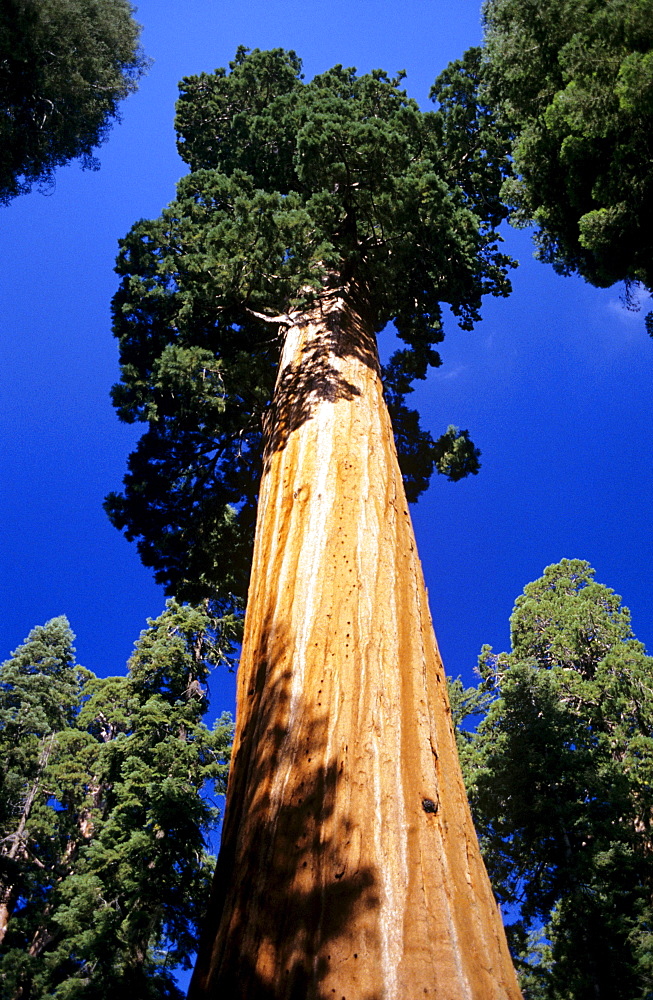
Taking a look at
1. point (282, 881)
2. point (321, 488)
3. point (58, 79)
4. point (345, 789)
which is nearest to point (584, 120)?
point (321, 488)

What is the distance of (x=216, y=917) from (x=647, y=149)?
7.10 m

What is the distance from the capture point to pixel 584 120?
229 inches

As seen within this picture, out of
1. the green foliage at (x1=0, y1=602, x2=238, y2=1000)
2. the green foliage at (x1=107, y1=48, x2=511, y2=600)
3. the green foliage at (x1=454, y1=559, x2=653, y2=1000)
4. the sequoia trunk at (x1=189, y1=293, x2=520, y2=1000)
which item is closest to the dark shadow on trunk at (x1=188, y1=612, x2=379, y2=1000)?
the sequoia trunk at (x1=189, y1=293, x2=520, y2=1000)

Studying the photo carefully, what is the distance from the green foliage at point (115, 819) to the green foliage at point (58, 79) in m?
9.97

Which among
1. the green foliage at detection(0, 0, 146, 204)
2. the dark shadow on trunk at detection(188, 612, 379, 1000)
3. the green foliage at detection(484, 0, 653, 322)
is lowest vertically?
the dark shadow on trunk at detection(188, 612, 379, 1000)

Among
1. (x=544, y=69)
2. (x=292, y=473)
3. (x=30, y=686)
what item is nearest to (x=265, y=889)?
(x=292, y=473)

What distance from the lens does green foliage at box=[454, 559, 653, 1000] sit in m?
9.87

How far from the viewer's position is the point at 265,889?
1.92 metres

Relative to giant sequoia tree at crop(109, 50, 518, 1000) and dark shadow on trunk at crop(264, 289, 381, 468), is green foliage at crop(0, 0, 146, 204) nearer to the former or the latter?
giant sequoia tree at crop(109, 50, 518, 1000)

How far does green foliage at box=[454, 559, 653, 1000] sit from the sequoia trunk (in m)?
9.76

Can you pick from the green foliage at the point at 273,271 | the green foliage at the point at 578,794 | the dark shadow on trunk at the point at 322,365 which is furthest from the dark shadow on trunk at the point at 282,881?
the green foliage at the point at 578,794

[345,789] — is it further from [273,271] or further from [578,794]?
[578,794]

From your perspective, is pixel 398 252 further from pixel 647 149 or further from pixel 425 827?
pixel 425 827

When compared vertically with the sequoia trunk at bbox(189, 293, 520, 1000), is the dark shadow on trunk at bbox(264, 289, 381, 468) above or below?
above
